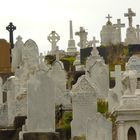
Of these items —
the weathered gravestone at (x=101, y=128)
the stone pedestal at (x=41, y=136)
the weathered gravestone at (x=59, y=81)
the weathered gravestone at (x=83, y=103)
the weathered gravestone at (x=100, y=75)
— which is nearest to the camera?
the weathered gravestone at (x=101, y=128)

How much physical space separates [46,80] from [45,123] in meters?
1.14

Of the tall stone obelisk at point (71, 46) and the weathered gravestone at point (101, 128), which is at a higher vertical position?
the tall stone obelisk at point (71, 46)

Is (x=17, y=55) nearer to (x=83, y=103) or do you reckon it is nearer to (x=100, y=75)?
(x=100, y=75)

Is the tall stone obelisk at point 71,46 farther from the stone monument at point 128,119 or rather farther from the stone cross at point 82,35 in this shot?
the stone monument at point 128,119

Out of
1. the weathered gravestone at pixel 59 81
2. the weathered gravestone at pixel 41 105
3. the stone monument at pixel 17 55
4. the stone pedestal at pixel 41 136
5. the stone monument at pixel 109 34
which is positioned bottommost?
the stone pedestal at pixel 41 136

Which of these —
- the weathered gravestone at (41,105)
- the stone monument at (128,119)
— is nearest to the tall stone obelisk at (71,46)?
the weathered gravestone at (41,105)

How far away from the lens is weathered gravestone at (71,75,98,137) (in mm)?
21641

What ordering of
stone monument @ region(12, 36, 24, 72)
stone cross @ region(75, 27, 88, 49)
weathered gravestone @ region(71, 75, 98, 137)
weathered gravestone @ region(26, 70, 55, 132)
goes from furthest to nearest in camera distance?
1. stone cross @ region(75, 27, 88, 49)
2. stone monument @ region(12, 36, 24, 72)
3. weathered gravestone @ region(71, 75, 98, 137)
4. weathered gravestone @ region(26, 70, 55, 132)

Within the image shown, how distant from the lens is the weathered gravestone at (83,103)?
2164cm

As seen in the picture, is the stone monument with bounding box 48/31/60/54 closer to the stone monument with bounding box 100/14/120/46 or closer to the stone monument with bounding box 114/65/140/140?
the stone monument with bounding box 100/14/120/46

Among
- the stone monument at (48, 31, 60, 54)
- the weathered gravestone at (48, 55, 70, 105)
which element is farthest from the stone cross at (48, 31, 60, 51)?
the weathered gravestone at (48, 55, 70, 105)

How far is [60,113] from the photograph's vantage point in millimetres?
23797

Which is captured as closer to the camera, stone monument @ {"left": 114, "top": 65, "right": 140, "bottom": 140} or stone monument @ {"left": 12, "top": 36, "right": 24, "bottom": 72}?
stone monument @ {"left": 114, "top": 65, "right": 140, "bottom": 140}

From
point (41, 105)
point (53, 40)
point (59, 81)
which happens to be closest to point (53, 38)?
point (53, 40)
